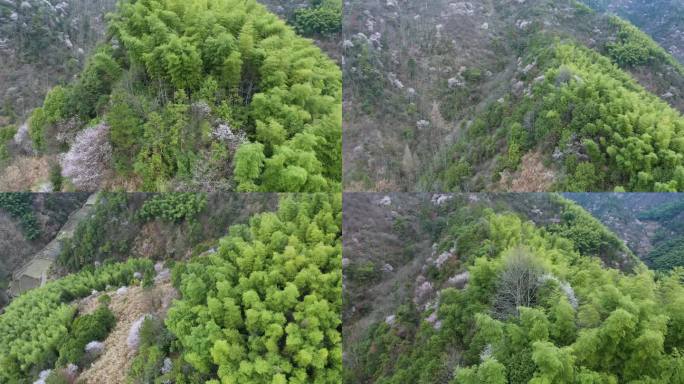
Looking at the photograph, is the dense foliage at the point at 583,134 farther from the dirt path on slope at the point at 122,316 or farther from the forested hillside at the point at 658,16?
the dirt path on slope at the point at 122,316

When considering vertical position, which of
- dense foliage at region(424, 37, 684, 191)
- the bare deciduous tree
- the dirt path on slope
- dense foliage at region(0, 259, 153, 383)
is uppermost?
dense foliage at region(424, 37, 684, 191)

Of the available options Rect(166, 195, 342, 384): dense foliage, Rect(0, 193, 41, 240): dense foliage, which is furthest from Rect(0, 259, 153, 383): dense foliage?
Rect(166, 195, 342, 384): dense foliage

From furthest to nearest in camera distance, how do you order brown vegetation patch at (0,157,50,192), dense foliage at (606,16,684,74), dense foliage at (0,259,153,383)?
dense foliage at (606,16,684,74)
dense foliage at (0,259,153,383)
brown vegetation patch at (0,157,50,192)

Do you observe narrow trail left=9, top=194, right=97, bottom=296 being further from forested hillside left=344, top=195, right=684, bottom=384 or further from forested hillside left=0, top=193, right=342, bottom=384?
forested hillside left=344, top=195, right=684, bottom=384

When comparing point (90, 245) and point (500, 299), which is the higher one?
point (500, 299)

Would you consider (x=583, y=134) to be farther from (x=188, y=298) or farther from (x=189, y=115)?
(x=188, y=298)

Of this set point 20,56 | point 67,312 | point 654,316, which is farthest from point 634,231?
point 20,56

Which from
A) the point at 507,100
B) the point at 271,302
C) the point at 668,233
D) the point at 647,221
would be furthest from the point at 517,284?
the point at 507,100
